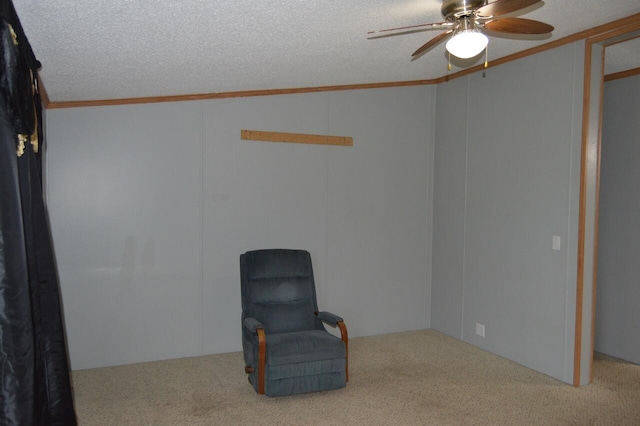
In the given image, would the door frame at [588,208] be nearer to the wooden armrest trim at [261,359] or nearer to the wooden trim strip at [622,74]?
the wooden trim strip at [622,74]

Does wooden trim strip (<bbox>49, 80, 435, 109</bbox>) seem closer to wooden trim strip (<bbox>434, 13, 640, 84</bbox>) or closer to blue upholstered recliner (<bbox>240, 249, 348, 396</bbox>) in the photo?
wooden trim strip (<bbox>434, 13, 640, 84</bbox>)

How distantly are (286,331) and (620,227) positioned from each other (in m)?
3.15

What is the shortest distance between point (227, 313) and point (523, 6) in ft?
11.3

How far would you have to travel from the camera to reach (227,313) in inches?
182

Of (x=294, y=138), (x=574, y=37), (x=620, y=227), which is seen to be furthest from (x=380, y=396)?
(x=574, y=37)

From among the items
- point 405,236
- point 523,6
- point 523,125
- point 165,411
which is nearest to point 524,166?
point 523,125

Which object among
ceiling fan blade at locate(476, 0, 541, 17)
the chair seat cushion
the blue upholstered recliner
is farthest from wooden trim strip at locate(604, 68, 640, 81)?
the chair seat cushion

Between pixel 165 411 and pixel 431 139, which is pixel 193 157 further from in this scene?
pixel 431 139

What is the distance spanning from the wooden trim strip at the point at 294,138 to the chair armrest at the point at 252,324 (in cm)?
170

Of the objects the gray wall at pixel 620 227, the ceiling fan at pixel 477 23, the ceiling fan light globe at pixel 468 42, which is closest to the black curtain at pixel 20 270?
the ceiling fan at pixel 477 23

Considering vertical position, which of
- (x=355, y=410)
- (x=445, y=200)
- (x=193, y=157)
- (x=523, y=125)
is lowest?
(x=355, y=410)

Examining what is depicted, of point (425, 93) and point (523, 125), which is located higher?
point (425, 93)

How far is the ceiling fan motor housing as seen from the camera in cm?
259

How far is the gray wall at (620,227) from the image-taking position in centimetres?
446
